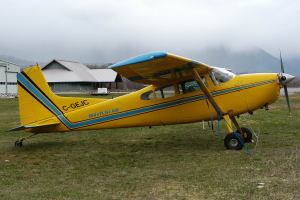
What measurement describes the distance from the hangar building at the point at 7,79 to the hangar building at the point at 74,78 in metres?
9.13

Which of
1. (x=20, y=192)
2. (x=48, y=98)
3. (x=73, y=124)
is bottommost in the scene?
(x=20, y=192)

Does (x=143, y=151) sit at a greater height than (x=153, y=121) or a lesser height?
lesser

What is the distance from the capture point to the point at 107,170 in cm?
833

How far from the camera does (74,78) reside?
84.0m

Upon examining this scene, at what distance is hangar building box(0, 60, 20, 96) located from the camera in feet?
234

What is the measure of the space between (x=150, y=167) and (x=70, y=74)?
7941cm

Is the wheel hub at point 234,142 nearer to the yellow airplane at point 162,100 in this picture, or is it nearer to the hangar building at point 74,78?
the yellow airplane at point 162,100

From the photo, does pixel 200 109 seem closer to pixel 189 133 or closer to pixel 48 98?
pixel 189 133

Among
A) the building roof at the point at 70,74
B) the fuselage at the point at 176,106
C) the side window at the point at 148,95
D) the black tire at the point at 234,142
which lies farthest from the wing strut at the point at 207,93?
the building roof at the point at 70,74

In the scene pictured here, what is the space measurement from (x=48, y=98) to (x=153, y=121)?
351 cm

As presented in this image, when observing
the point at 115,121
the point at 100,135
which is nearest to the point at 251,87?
the point at 115,121

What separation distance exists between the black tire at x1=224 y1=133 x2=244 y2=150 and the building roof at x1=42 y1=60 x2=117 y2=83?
75578 millimetres

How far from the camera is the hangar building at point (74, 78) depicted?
83.8 m

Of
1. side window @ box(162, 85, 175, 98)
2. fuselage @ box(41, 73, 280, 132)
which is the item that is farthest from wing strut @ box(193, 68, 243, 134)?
side window @ box(162, 85, 175, 98)
